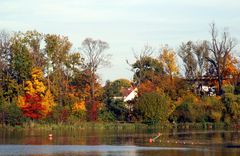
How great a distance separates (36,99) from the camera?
78.4 metres

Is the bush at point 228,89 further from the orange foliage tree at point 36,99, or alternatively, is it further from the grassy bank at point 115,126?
the orange foliage tree at point 36,99

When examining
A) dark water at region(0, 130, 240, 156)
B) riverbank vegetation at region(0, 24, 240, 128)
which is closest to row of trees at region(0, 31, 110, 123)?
riverbank vegetation at region(0, 24, 240, 128)

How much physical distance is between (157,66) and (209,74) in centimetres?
896

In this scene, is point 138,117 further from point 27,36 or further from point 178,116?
point 27,36

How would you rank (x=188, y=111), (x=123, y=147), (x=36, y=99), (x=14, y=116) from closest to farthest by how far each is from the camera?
1. (x=123, y=147)
2. (x=14, y=116)
3. (x=36, y=99)
4. (x=188, y=111)

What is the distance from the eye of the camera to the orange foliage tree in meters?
77.1

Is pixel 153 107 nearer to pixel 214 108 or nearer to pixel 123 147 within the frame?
pixel 214 108

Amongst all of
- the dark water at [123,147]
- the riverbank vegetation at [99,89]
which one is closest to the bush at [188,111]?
the riverbank vegetation at [99,89]

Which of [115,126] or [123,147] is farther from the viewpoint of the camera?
[115,126]

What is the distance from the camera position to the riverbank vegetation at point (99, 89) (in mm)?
79812

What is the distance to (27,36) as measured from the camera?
8606cm

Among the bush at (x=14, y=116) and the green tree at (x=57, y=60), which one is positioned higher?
the green tree at (x=57, y=60)

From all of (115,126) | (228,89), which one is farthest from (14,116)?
(228,89)

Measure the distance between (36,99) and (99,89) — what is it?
50.8 feet
